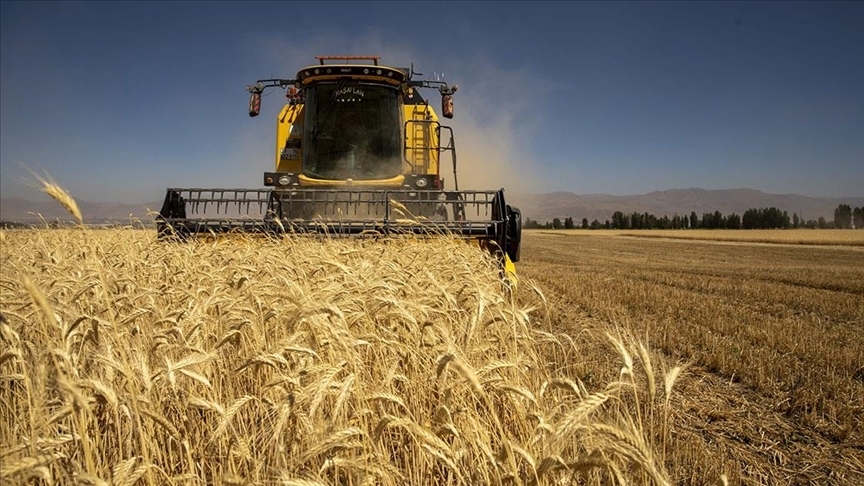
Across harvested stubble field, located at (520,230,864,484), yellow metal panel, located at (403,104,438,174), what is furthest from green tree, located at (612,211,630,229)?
yellow metal panel, located at (403,104,438,174)

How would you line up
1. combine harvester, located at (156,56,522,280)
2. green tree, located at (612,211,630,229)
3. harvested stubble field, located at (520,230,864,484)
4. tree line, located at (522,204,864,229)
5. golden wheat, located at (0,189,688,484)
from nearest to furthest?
1. golden wheat, located at (0,189,688,484)
2. harvested stubble field, located at (520,230,864,484)
3. combine harvester, located at (156,56,522,280)
4. tree line, located at (522,204,864,229)
5. green tree, located at (612,211,630,229)

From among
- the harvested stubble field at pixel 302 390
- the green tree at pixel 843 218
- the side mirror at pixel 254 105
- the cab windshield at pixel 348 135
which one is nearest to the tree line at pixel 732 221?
the green tree at pixel 843 218

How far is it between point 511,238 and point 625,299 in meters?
3.10

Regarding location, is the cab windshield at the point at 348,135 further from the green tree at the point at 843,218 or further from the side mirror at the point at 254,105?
the green tree at the point at 843,218

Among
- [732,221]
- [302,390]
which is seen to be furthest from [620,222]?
[302,390]

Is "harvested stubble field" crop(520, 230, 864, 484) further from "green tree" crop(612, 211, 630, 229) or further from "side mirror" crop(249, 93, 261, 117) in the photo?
A: "green tree" crop(612, 211, 630, 229)

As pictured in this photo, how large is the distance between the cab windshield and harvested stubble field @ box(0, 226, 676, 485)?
423 centimetres

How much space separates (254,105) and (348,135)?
1464 mm

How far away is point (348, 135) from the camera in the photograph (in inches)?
329

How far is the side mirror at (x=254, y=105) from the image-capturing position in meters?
8.34

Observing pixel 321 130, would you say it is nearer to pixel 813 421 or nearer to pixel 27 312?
pixel 27 312

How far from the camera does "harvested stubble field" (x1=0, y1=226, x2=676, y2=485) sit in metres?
1.42

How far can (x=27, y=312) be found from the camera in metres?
2.82

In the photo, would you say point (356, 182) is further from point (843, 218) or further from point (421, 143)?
point (843, 218)
